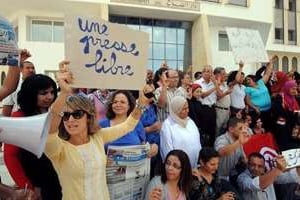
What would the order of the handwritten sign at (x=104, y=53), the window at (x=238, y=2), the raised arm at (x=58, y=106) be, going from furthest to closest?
1. the window at (x=238, y=2)
2. the handwritten sign at (x=104, y=53)
3. the raised arm at (x=58, y=106)

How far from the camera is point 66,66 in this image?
11.3 ft

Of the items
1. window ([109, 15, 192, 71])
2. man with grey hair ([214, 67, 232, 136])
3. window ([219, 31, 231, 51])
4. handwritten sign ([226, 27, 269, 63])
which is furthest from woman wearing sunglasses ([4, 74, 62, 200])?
window ([219, 31, 231, 51])

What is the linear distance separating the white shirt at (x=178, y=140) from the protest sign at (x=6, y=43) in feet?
6.62

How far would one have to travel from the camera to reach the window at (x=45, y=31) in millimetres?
22375

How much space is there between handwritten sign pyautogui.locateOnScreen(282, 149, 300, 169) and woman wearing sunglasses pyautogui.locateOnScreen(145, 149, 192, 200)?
63.5 inches

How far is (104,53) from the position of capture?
3926 millimetres

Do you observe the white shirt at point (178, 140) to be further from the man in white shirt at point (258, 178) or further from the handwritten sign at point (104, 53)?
the handwritten sign at point (104, 53)

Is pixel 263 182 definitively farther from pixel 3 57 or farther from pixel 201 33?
pixel 201 33

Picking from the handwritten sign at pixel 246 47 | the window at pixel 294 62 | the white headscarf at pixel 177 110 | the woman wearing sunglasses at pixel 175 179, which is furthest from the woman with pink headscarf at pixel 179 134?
the window at pixel 294 62

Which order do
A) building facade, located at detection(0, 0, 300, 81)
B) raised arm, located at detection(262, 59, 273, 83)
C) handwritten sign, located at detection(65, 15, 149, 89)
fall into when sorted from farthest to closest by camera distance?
1. building facade, located at detection(0, 0, 300, 81)
2. raised arm, located at detection(262, 59, 273, 83)
3. handwritten sign, located at detection(65, 15, 149, 89)

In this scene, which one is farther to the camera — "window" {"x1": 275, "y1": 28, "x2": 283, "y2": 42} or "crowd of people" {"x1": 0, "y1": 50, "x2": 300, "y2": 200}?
"window" {"x1": 275, "y1": 28, "x2": 283, "y2": 42}

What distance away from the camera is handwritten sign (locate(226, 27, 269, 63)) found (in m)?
8.02

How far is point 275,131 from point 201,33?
63.5ft

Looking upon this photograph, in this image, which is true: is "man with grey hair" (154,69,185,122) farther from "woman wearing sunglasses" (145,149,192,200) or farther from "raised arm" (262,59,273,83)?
"raised arm" (262,59,273,83)
